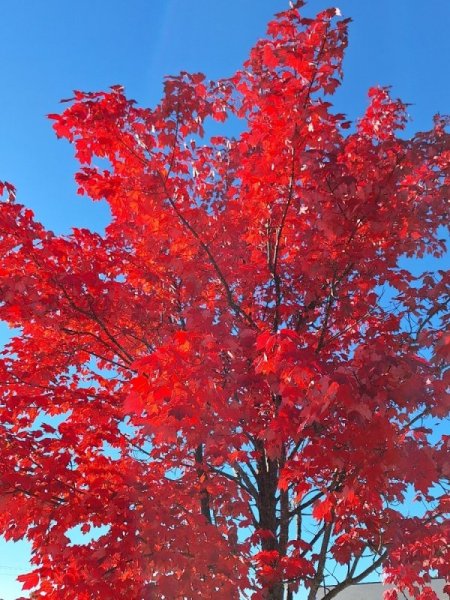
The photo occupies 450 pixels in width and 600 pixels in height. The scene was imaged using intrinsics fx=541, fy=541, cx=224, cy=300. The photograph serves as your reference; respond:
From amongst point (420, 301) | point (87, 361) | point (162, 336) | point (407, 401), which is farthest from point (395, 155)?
point (87, 361)

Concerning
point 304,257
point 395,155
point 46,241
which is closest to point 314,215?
point 304,257

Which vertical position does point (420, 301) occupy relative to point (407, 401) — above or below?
above

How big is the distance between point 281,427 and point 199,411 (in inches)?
40.3

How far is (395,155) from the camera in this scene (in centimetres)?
598

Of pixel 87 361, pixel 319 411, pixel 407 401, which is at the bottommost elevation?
pixel 319 411

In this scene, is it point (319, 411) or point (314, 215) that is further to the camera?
point (314, 215)

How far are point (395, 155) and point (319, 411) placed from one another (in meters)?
3.19

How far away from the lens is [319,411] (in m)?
4.32

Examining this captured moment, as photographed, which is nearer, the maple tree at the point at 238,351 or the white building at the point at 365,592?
the maple tree at the point at 238,351

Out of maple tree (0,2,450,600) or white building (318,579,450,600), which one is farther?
white building (318,579,450,600)

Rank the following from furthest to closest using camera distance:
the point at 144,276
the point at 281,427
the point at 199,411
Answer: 1. the point at 144,276
2. the point at 281,427
3. the point at 199,411

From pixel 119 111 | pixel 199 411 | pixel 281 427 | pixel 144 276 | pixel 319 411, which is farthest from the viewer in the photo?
pixel 144 276

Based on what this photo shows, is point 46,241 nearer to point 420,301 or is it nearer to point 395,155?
point 395,155

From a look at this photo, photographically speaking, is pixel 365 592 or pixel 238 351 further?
pixel 365 592
